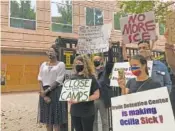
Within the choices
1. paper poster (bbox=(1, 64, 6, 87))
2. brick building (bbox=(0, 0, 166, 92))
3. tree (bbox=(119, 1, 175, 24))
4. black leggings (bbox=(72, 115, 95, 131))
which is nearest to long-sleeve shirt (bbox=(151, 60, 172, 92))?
black leggings (bbox=(72, 115, 95, 131))

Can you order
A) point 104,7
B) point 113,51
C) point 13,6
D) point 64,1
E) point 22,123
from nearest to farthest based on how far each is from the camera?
point 113,51, point 22,123, point 13,6, point 64,1, point 104,7

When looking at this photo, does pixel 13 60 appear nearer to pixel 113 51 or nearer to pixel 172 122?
pixel 113 51

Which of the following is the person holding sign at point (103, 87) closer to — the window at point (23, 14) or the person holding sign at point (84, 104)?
the person holding sign at point (84, 104)

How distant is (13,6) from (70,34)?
17.5 ft

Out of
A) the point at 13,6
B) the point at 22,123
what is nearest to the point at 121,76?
the point at 22,123

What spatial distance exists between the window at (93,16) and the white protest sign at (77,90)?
24.0m

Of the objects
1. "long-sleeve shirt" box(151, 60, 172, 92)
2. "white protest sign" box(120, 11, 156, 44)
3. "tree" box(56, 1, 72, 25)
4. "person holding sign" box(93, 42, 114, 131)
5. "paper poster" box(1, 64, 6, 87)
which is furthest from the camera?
"tree" box(56, 1, 72, 25)

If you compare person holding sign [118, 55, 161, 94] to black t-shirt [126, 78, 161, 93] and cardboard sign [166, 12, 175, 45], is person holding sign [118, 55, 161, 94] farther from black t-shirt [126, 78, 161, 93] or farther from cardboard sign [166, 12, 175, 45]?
cardboard sign [166, 12, 175, 45]

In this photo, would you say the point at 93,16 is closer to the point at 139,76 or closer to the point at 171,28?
the point at 171,28

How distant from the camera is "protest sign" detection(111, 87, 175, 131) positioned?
3512mm

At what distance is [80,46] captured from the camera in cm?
722

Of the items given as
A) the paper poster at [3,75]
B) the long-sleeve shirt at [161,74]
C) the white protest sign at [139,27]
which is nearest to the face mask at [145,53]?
the long-sleeve shirt at [161,74]

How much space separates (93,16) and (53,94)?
24.1 meters

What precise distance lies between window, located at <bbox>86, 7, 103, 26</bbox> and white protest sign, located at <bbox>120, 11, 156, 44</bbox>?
23.0 meters
